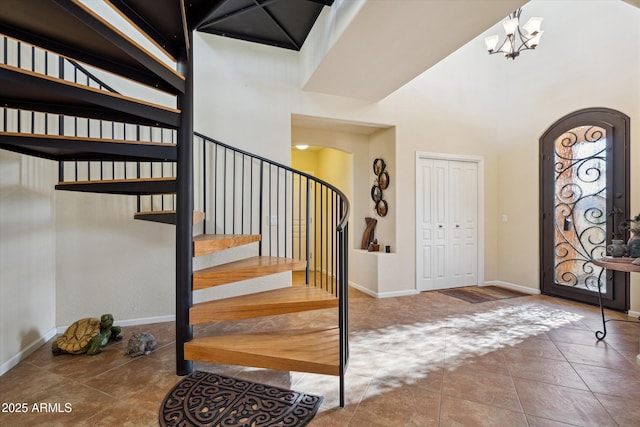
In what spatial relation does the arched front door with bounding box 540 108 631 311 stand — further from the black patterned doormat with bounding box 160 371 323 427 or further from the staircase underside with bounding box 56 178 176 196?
the staircase underside with bounding box 56 178 176 196

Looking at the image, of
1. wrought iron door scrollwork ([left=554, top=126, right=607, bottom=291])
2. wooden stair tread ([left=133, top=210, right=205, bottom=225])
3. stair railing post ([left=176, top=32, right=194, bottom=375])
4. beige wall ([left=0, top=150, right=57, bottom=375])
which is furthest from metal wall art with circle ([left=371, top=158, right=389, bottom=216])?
beige wall ([left=0, top=150, right=57, bottom=375])

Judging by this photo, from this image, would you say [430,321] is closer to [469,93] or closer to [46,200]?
[469,93]

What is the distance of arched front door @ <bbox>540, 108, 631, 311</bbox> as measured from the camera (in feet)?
11.8

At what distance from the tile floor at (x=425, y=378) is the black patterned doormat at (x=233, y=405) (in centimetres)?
9

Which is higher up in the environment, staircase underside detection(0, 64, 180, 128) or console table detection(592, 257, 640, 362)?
staircase underside detection(0, 64, 180, 128)

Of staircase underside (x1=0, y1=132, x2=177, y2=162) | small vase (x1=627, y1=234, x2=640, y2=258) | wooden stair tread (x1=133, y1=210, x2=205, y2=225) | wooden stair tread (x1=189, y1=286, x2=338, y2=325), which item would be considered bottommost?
wooden stair tread (x1=189, y1=286, x2=338, y2=325)

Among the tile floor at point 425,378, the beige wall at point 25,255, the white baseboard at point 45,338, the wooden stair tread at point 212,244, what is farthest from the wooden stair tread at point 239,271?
the beige wall at point 25,255

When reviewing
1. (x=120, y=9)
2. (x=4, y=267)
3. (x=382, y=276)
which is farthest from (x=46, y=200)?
(x=382, y=276)

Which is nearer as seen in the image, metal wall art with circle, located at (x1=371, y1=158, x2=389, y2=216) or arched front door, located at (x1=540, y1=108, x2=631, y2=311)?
arched front door, located at (x1=540, y1=108, x2=631, y2=311)

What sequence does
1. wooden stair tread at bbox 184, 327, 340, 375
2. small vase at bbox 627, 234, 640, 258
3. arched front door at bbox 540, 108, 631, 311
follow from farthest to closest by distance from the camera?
1. arched front door at bbox 540, 108, 631, 311
2. small vase at bbox 627, 234, 640, 258
3. wooden stair tread at bbox 184, 327, 340, 375

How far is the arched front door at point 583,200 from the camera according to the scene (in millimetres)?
3611

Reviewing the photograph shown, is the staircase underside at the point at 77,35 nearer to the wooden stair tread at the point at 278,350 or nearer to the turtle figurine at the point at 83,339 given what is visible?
the wooden stair tread at the point at 278,350

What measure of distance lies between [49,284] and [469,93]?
606 cm

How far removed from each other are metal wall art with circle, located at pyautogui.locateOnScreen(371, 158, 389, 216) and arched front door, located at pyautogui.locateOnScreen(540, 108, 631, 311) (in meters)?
2.30
